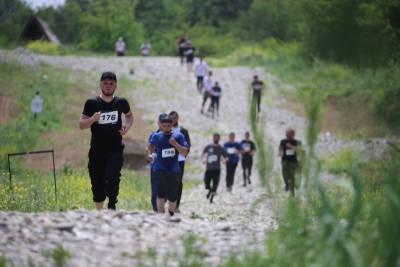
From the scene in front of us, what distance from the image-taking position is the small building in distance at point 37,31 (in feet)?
258

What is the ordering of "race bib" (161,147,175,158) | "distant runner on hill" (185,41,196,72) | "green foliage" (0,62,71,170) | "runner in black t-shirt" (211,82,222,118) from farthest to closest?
1. "distant runner on hill" (185,41,196,72)
2. "runner in black t-shirt" (211,82,222,118)
3. "green foliage" (0,62,71,170)
4. "race bib" (161,147,175,158)

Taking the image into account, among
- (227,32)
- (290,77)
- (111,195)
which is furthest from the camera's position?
(227,32)

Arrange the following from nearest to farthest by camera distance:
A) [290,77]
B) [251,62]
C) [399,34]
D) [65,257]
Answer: [65,257] → [399,34] → [290,77] → [251,62]

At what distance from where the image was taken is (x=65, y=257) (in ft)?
24.3

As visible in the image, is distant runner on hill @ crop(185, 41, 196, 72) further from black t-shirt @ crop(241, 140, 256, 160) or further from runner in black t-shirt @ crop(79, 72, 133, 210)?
runner in black t-shirt @ crop(79, 72, 133, 210)

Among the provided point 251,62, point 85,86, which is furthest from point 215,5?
point 85,86

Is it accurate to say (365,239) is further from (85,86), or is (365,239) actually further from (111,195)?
(85,86)

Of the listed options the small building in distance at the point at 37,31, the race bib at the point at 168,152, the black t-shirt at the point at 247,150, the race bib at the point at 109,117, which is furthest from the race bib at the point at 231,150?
the small building in distance at the point at 37,31

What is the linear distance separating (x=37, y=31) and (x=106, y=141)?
236 ft

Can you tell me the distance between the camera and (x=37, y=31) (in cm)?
8162

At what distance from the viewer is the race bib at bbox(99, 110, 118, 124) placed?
11.7 m

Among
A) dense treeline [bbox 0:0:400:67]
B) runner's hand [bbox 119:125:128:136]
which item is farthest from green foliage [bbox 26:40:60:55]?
runner's hand [bbox 119:125:128:136]

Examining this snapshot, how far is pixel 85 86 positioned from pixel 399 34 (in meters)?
22.6

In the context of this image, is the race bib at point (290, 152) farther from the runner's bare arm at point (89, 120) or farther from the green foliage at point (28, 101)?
the green foliage at point (28, 101)
